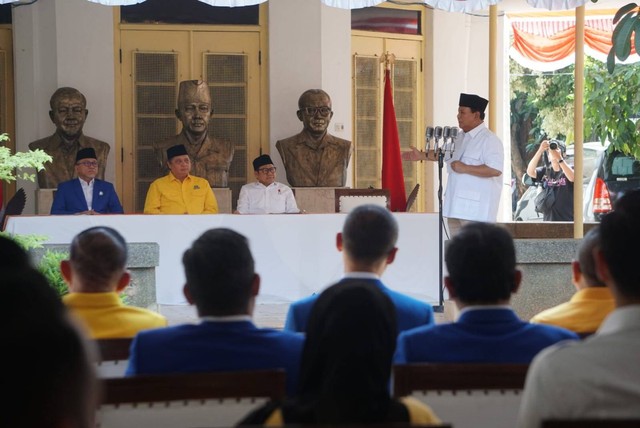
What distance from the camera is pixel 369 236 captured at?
131 inches

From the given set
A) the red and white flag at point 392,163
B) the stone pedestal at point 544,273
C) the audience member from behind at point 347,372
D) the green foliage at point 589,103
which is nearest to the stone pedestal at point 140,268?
the stone pedestal at point 544,273

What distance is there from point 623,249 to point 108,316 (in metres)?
1.40

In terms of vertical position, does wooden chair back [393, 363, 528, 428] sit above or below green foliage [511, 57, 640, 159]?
below

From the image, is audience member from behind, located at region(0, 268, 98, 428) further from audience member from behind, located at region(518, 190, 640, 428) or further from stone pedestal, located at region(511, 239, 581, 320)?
stone pedestal, located at region(511, 239, 581, 320)

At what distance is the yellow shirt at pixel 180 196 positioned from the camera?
9.30 metres

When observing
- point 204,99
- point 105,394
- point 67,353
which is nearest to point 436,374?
point 105,394

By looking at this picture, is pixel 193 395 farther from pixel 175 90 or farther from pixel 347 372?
pixel 175 90

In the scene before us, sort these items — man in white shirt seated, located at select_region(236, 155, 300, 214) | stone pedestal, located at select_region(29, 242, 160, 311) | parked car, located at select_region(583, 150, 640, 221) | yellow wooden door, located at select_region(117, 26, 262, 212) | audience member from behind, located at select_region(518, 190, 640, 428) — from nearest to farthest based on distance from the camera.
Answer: audience member from behind, located at select_region(518, 190, 640, 428)
stone pedestal, located at select_region(29, 242, 160, 311)
man in white shirt seated, located at select_region(236, 155, 300, 214)
yellow wooden door, located at select_region(117, 26, 262, 212)
parked car, located at select_region(583, 150, 640, 221)

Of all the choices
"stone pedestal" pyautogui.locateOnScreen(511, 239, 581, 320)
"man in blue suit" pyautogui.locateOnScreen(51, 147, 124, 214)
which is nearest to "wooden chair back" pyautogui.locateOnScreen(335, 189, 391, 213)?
"man in blue suit" pyautogui.locateOnScreen(51, 147, 124, 214)

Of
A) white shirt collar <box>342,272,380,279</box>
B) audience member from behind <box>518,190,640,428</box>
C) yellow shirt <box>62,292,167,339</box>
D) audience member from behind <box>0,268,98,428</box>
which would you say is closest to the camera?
audience member from behind <box>0,268,98,428</box>

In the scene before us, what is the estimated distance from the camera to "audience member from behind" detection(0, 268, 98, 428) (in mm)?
966

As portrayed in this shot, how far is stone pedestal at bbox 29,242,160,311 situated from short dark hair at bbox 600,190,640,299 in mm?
5108

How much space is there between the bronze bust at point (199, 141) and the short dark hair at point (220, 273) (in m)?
8.60

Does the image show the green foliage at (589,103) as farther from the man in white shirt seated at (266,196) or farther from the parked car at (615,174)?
the man in white shirt seated at (266,196)
